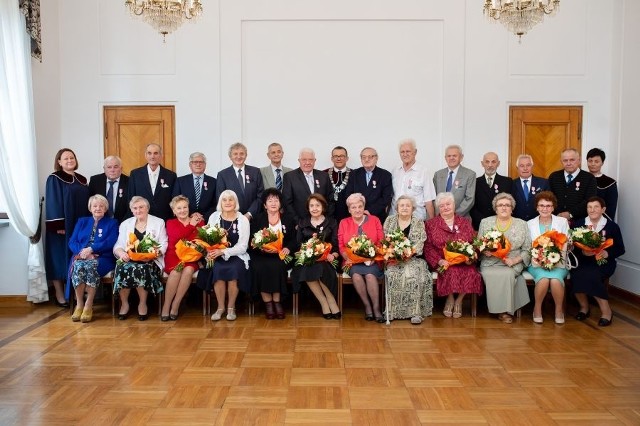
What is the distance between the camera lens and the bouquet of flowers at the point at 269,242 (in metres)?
6.02

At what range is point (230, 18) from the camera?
7.75m

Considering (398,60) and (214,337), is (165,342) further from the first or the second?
(398,60)

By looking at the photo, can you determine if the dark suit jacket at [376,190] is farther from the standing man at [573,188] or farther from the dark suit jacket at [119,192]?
the dark suit jacket at [119,192]

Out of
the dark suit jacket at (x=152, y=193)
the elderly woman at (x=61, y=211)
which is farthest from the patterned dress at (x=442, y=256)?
the elderly woman at (x=61, y=211)

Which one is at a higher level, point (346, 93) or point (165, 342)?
point (346, 93)

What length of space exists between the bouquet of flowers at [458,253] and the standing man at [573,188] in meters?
1.39

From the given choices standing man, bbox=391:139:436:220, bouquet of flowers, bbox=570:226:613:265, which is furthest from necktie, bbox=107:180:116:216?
bouquet of flowers, bbox=570:226:613:265

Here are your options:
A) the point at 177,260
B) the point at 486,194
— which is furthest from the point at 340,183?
the point at 177,260

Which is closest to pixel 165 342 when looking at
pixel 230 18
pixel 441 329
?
pixel 441 329

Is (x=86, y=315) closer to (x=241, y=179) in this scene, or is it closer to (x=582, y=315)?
(x=241, y=179)

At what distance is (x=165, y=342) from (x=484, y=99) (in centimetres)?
511

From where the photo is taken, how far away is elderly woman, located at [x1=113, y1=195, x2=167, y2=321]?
5996 millimetres

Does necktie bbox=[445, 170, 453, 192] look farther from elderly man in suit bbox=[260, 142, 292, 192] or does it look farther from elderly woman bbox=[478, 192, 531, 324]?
elderly man in suit bbox=[260, 142, 292, 192]

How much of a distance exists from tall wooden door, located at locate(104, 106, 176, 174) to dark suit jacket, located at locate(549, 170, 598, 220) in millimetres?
4871
